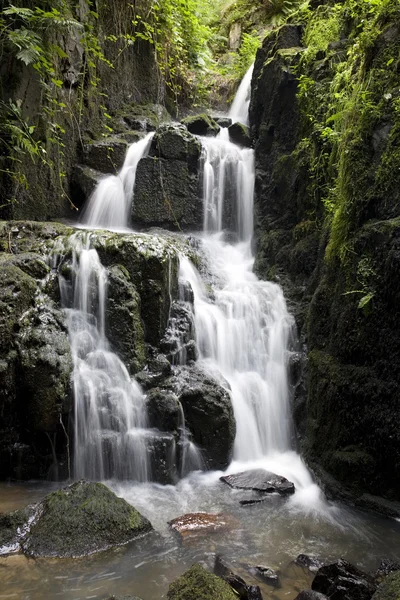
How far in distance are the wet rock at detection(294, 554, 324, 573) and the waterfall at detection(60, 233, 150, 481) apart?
2.15 metres

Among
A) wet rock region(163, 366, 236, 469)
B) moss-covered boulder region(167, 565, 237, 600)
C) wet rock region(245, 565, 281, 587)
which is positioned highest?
wet rock region(163, 366, 236, 469)

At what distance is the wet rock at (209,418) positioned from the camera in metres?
5.88

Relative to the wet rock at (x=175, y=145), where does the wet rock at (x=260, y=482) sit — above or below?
below

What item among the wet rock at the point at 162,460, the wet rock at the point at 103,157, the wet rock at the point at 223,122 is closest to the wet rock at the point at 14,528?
the wet rock at the point at 162,460

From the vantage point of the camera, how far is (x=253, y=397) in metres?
6.57

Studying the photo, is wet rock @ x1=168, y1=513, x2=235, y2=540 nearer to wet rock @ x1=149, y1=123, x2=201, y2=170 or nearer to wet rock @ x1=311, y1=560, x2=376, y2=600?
wet rock @ x1=311, y1=560, x2=376, y2=600

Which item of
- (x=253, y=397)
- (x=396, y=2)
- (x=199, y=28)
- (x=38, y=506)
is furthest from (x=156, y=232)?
(x=199, y=28)

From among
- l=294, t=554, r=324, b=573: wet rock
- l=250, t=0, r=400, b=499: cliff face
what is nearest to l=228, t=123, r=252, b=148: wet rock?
l=250, t=0, r=400, b=499: cliff face

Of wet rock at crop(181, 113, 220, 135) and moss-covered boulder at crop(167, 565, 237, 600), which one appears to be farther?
wet rock at crop(181, 113, 220, 135)

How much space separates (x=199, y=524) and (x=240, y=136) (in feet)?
30.0

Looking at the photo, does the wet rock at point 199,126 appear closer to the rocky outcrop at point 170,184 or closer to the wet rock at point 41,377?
the rocky outcrop at point 170,184

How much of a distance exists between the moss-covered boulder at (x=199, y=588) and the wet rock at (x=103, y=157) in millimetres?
8430

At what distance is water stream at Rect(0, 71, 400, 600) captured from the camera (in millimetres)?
3477

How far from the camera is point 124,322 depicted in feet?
20.0
